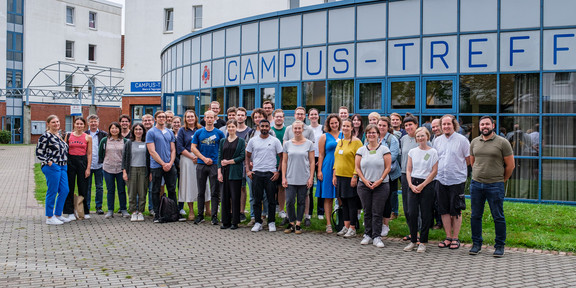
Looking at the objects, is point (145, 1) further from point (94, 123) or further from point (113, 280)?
point (113, 280)

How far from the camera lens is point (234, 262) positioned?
673 centimetres

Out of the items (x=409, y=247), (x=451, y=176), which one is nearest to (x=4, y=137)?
(x=409, y=247)

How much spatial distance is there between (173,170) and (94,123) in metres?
2.33

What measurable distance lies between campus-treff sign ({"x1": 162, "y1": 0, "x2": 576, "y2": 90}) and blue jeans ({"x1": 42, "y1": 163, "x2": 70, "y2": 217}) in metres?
8.01

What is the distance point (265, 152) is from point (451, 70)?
649 centimetres

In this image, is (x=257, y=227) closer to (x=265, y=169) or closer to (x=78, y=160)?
(x=265, y=169)

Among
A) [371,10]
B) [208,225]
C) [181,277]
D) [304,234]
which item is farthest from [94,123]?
[371,10]

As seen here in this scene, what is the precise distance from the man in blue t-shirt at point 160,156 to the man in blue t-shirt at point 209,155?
0.62 meters

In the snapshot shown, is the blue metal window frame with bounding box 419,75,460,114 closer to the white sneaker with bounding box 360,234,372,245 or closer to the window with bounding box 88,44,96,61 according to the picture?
the white sneaker with bounding box 360,234,372,245

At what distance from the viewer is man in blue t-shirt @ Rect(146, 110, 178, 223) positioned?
9664 mm

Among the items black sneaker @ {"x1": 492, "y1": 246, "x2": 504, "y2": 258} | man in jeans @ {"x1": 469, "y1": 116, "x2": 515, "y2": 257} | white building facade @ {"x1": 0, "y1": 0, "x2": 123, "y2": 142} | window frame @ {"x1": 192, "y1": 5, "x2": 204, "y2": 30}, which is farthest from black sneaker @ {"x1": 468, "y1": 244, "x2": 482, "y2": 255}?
white building facade @ {"x1": 0, "y1": 0, "x2": 123, "y2": 142}

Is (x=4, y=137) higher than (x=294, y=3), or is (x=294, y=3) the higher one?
(x=294, y=3)

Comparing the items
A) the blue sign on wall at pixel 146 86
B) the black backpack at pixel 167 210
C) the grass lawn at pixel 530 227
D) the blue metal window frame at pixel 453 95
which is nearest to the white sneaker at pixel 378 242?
the grass lawn at pixel 530 227

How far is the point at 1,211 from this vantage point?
11203 mm
